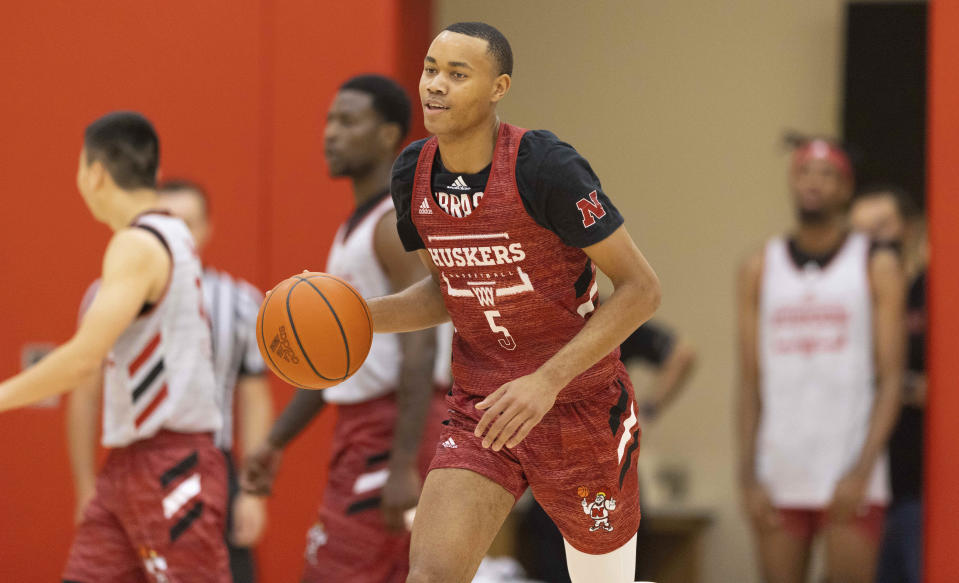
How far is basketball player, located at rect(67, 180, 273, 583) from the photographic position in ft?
18.1

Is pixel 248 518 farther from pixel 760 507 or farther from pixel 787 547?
pixel 787 547

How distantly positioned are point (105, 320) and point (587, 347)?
5.78 ft

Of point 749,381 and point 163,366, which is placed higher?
point 163,366

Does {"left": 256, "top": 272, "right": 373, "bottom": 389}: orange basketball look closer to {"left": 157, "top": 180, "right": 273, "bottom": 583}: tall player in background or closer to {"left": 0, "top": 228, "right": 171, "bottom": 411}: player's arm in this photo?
{"left": 0, "top": 228, "right": 171, "bottom": 411}: player's arm

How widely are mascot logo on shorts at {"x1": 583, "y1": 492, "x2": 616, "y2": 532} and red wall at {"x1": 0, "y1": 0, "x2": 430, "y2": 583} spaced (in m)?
3.05

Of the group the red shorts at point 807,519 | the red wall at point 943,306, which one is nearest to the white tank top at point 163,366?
the red shorts at point 807,519

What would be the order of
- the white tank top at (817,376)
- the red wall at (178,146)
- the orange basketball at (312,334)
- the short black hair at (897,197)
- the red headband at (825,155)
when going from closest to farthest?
the orange basketball at (312,334) < the white tank top at (817,376) < the red headband at (825,155) < the red wall at (178,146) < the short black hair at (897,197)

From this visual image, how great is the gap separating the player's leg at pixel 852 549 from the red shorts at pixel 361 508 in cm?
205

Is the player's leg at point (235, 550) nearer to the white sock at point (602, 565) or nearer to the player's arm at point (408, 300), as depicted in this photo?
the player's arm at point (408, 300)

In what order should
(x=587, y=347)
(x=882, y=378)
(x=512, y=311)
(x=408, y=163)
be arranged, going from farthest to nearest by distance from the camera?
(x=882, y=378), (x=408, y=163), (x=512, y=311), (x=587, y=347)

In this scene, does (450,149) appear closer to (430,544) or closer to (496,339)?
(496,339)

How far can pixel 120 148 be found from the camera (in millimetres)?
4695

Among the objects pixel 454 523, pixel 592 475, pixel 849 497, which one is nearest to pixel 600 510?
pixel 592 475

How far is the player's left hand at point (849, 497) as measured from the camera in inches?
228
